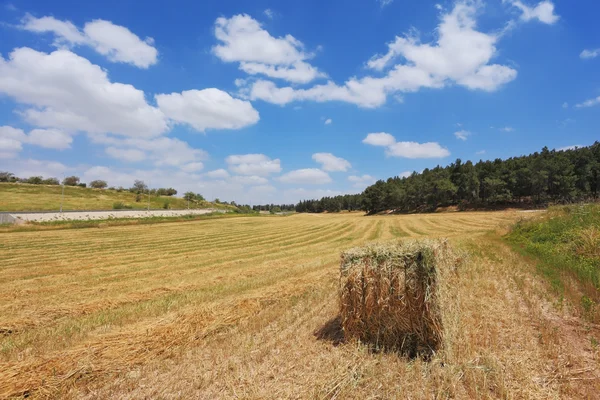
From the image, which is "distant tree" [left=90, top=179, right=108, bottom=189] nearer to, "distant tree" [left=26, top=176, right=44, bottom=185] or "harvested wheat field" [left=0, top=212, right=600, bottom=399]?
"distant tree" [left=26, top=176, right=44, bottom=185]

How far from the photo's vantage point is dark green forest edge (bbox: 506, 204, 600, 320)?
7914 mm

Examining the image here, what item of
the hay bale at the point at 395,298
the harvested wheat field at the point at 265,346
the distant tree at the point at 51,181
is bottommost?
the harvested wheat field at the point at 265,346

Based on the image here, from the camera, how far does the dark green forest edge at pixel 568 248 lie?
26.0 ft

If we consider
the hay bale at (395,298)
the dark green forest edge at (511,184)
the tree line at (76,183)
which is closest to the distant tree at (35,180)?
→ the tree line at (76,183)

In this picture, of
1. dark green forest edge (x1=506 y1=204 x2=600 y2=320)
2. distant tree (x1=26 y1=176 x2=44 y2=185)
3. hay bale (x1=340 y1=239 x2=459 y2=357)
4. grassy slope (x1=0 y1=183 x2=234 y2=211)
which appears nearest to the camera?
hay bale (x1=340 y1=239 x2=459 y2=357)

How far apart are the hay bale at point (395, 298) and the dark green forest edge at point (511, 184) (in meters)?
75.9

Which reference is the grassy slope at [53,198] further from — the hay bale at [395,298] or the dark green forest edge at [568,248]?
the dark green forest edge at [568,248]

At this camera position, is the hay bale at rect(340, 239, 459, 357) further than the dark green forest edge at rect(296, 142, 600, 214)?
No

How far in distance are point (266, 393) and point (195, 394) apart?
40.0 inches

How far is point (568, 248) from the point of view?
1184 cm

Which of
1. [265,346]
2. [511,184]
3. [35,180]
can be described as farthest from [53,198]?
[511,184]

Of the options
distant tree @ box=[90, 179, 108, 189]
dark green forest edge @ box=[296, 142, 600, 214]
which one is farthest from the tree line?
dark green forest edge @ box=[296, 142, 600, 214]

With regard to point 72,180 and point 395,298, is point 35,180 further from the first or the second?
point 395,298

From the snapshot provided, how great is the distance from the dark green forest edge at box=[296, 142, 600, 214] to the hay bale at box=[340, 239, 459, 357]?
75941 millimetres
